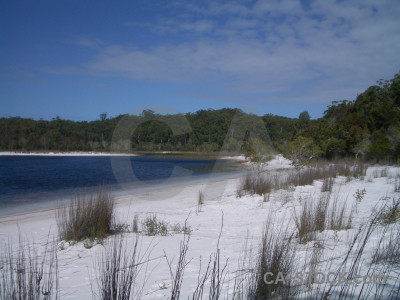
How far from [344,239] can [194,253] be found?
2.07 metres

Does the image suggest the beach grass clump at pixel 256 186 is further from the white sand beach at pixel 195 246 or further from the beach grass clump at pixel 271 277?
the beach grass clump at pixel 271 277

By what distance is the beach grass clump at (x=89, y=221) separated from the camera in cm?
474

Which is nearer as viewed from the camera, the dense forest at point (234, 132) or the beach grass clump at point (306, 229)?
the beach grass clump at point (306, 229)

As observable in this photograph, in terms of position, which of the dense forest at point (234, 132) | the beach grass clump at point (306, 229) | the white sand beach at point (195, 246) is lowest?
the white sand beach at point (195, 246)

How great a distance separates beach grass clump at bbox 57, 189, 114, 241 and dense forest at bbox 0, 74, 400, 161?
9126 mm

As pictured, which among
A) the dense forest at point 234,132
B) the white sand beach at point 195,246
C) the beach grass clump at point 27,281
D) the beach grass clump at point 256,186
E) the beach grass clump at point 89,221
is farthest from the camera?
the dense forest at point 234,132

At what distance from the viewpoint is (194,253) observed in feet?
12.7

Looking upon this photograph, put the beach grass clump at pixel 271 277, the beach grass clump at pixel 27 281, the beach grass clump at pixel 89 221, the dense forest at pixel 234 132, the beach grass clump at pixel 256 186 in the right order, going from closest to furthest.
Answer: the beach grass clump at pixel 27 281 < the beach grass clump at pixel 271 277 < the beach grass clump at pixel 89 221 < the beach grass clump at pixel 256 186 < the dense forest at pixel 234 132

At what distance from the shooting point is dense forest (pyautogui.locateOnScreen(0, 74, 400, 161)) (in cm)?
2153

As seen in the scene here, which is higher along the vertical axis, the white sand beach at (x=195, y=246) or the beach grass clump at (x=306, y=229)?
the beach grass clump at (x=306, y=229)

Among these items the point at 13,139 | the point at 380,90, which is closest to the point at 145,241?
the point at 380,90

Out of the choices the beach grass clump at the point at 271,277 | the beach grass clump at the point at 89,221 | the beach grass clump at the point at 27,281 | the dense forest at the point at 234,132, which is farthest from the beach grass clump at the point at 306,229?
the dense forest at the point at 234,132

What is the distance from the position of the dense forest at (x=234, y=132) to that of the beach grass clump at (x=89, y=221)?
9126 mm

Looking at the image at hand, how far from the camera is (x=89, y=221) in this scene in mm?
4918
